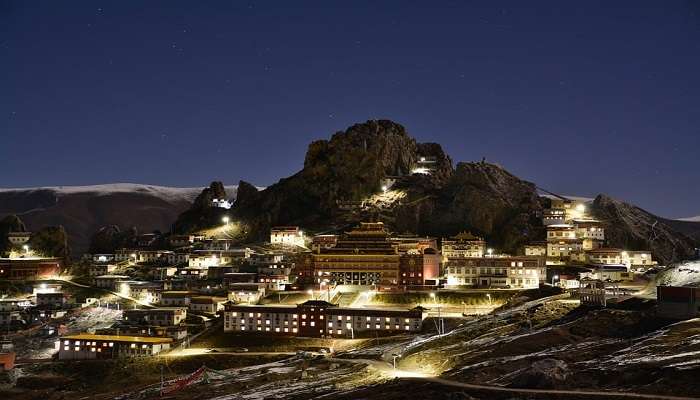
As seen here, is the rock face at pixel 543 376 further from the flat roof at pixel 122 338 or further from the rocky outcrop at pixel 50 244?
the rocky outcrop at pixel 50 244

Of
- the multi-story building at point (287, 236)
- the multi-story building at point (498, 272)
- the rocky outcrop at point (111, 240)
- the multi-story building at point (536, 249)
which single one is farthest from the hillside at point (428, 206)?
the multi-story building at point (498, 272)

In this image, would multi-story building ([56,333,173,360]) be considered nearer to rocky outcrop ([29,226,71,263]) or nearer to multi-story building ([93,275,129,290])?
multi-story building ([93,275,129,290])

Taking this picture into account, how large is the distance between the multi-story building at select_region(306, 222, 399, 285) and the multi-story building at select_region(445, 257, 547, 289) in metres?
11.8

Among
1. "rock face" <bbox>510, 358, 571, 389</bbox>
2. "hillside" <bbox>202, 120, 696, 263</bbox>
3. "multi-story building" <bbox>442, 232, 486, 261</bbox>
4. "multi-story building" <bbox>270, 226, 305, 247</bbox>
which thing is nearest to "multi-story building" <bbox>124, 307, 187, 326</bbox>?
"multi-story building" <bbox>270, 226, 305, 247</bbox>

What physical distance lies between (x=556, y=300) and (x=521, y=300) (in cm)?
970

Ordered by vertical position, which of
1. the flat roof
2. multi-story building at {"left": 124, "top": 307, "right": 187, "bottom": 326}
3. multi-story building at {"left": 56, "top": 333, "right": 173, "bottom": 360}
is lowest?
multi-story building at {"left": 56, "top": 333, "right": 173, "bottom": 360}

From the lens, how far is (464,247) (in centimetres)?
15025

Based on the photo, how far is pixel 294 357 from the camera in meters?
91.0

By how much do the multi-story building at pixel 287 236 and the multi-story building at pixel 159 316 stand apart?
57.0m

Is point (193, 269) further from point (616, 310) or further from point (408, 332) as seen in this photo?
point (616, 310)

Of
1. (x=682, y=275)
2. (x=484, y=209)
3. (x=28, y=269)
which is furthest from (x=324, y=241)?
(x=682, y=275)

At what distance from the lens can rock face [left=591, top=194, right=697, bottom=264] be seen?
153750 mm

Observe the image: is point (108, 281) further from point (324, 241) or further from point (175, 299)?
point (324, 241)

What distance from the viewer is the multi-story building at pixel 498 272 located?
125 m
